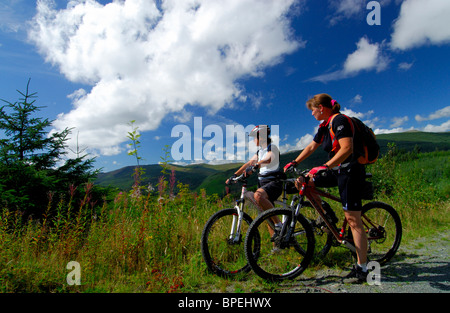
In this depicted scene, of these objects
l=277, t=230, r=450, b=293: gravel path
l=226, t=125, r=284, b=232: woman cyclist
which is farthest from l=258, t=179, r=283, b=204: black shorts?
l=277, t=230, r=450, b=293: gravel path

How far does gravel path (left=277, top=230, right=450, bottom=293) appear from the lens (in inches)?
122

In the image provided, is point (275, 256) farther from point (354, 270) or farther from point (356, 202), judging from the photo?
point (356, 202)

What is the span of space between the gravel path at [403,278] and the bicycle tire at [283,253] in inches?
8.3

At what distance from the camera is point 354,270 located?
10.8ft

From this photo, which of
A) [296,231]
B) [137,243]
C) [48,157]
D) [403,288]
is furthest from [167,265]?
[48,157]

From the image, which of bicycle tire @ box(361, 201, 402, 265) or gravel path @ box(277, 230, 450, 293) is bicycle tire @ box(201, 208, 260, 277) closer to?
gravel path @ box(277, 230, 450, 293)

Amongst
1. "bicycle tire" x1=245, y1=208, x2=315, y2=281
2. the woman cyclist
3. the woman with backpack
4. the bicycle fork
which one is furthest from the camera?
the woman cyclist

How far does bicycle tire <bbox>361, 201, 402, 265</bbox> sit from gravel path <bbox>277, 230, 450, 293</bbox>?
18cm

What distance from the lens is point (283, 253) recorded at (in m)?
3.97

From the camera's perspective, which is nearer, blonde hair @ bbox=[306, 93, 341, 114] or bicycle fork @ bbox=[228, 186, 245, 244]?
blonde hair @ bbox=[306, 93, 341, 114]

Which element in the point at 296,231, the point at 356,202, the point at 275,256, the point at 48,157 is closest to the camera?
the point at 356,202

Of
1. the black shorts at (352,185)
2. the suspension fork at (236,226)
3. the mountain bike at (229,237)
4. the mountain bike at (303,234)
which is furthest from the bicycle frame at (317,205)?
the suspension fork at (236,226)
